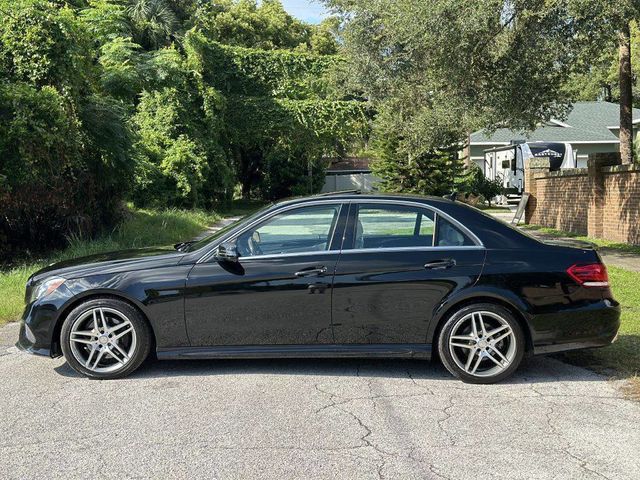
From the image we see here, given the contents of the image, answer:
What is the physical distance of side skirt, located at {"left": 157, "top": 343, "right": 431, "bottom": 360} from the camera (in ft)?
17.6

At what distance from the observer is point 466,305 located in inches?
211

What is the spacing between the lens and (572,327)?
17.4ft

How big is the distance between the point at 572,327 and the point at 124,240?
10.4 metres

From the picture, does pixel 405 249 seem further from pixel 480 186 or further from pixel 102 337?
pixel 480 186

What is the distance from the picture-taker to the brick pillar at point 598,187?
15.2m

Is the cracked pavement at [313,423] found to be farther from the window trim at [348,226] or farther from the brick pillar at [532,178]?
the brick pillar at [532,178]

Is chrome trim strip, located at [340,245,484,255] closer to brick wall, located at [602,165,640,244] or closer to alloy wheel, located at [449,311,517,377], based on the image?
alloy wheel, located at [449,311,517,377]

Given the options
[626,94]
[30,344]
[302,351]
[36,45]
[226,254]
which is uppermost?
[36,45]

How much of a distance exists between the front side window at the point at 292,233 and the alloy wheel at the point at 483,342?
1.35 meters

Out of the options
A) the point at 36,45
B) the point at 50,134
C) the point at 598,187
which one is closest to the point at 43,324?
the point at 50,134

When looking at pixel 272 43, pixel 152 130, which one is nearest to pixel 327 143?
pixel 152 130

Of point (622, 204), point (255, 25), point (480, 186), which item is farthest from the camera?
point (255, 25)

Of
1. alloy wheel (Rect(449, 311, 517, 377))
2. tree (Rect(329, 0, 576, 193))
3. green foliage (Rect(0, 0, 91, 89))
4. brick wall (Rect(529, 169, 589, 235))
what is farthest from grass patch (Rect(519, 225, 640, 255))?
green foliage (Rect(0, 0, 91, 89))

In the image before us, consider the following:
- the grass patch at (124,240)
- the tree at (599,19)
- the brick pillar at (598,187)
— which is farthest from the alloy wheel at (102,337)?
the brick pillar at (598,187)
